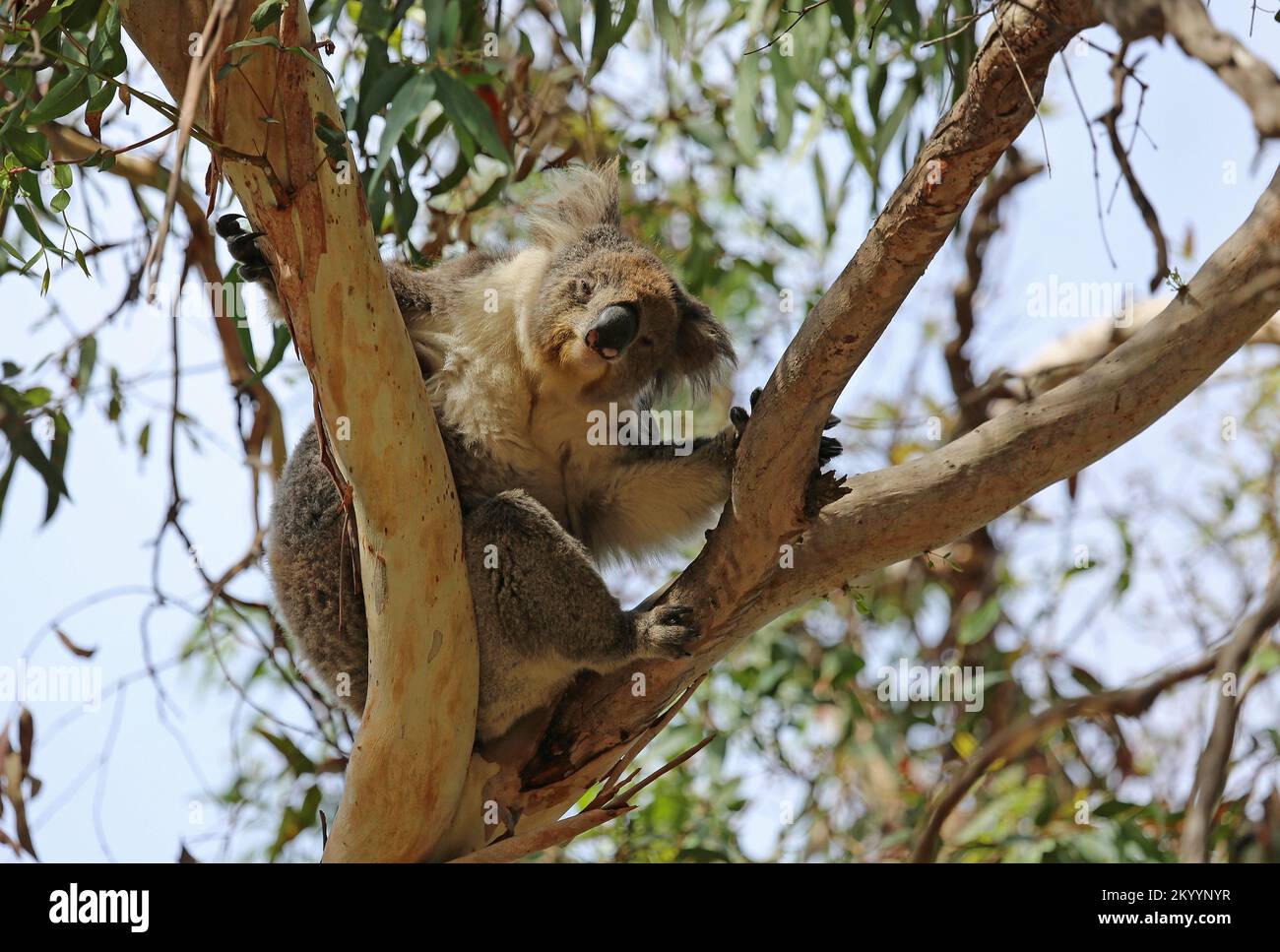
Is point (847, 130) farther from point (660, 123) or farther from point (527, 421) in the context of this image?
point (527, 421)

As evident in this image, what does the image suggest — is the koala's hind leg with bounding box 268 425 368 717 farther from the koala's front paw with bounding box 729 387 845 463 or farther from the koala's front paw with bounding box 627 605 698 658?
the koala's front paw with bounding box 729 387 845 463

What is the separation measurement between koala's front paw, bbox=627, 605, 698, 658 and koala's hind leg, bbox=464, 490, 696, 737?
0.20 feet

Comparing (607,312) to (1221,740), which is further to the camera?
(607,312)

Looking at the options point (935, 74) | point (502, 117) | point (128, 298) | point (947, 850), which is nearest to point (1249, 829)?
point (947, 850)

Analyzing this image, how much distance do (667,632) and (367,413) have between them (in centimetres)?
93

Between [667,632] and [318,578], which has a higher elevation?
[318,578]

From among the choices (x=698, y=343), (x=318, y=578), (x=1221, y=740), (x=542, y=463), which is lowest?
(x=1221, y=740)

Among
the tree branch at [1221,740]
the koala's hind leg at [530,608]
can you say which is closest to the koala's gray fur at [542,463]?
the koala's hind leg at [530,608]

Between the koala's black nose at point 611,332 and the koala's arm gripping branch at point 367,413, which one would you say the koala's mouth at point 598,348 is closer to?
the koala's black nose at point 611,332

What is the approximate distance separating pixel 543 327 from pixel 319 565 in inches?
37.3

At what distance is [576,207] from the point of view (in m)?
4.10

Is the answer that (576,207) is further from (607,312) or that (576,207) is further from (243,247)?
(243,247)

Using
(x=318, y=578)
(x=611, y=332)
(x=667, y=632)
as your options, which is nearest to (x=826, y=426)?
(x=667, y=632)

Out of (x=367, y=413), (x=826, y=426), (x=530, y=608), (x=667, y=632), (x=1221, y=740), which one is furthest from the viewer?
(x=530, y=608)
